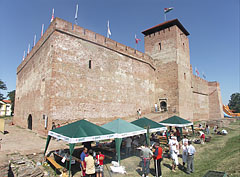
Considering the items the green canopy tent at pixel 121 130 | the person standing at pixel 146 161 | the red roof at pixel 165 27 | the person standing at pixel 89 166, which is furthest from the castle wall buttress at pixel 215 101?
the person standing at pixel 89 166

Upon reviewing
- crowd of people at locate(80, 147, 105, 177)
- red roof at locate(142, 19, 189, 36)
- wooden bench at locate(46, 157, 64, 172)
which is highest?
red roof at locate(142, 19, 189, 36)

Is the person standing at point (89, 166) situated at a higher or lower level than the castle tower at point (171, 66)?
lower

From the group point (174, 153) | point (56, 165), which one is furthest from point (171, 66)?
point (56, 165)

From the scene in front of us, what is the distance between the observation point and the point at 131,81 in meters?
17.6

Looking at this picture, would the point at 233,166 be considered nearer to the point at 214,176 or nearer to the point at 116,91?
the point at 214,176

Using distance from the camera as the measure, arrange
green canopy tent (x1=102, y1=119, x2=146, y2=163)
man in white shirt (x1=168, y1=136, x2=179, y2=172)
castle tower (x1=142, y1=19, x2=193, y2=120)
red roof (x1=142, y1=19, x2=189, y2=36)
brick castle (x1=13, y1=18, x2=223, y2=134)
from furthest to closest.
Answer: red roof (x1=142, y1=19, x2=189, y2=36), castle tower (x1=142, y1=19, x2=193, y2=120), brick castle (x1=13, y1=18, x2=223, y2=134), green canopy tent (x1=102, y1=119, x2=146, y2=163), man in white shirt (x1=168, y1=136, x2=179, y2=172)

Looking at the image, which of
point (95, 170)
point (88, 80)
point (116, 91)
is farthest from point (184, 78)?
point (95, 170)

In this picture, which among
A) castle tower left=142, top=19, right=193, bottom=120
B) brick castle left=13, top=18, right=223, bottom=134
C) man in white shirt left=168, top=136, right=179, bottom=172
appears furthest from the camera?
castle tower left=142, top=19, right=193, bottom=120

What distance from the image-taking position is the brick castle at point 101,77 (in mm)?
11523

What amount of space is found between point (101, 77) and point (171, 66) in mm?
10229

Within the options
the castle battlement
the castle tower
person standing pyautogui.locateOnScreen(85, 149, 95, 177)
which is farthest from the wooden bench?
the castle tower

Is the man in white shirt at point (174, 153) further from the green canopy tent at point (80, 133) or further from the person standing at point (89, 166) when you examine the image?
the person standing at point (89, 166)

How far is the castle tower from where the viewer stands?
19.4 meters

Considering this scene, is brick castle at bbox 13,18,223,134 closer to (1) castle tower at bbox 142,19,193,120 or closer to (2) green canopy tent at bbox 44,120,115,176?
(1) castle tower at bbox 142,19,193,120
